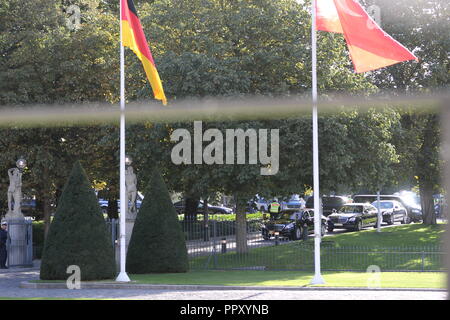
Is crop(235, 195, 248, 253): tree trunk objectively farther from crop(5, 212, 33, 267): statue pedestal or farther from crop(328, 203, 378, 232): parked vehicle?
crop(328, 203, 378, 232): parked vehicle

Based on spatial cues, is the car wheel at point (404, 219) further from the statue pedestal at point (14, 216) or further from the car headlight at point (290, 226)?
the statue pedestal at point (14, 216)

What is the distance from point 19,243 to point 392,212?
101ft

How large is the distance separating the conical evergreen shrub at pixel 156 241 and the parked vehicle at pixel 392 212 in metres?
29.8

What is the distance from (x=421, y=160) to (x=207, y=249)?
51.6 feet

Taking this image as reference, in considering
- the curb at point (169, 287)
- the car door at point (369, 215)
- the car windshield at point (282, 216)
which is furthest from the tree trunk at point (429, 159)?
the curb at point (169, 287)

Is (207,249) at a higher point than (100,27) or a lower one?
lower

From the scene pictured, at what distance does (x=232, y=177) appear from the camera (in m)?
28.0

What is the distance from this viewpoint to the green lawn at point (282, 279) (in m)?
20.3

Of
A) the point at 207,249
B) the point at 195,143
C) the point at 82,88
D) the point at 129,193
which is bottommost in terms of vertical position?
the point at 207,249

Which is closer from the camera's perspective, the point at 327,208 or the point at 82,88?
the point at 82,88

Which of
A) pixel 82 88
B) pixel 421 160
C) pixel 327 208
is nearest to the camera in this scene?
pixel 82 88

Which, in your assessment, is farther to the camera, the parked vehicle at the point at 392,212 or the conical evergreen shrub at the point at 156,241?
the parked vehicle at the point at 392,212
